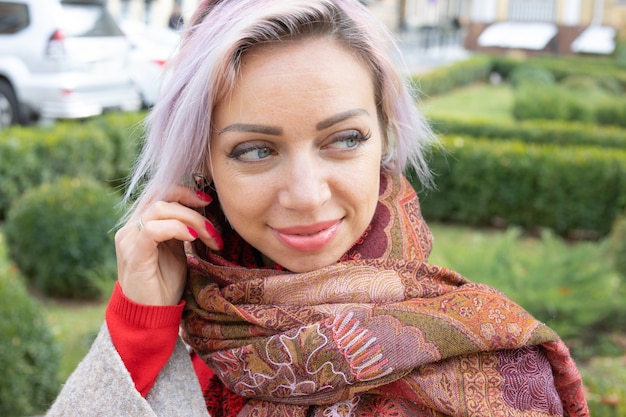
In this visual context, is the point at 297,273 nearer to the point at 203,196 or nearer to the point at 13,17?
the point at 203,196

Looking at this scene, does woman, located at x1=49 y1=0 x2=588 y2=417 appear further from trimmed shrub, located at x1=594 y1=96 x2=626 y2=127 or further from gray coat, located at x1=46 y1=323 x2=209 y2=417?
trimmed shrub, located at x1=594 y1=96 x2=626 y2=127

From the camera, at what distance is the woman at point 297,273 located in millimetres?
1280

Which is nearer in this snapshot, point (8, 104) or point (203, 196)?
point (203, 196)

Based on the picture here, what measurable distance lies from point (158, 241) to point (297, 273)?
0.28m

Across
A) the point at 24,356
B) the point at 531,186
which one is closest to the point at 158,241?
the point at 24,356

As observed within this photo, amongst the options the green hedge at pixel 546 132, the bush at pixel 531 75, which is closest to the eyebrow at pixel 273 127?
the green hedge at pixel 546 132

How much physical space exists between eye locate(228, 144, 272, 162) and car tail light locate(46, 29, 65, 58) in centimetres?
1034

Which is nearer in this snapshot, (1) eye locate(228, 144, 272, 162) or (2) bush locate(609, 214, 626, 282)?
→ (1) eye locate(228, 144, 272, 162)

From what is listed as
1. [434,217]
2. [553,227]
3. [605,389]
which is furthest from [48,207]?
[553,227]

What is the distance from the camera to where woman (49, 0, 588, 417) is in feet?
4.20

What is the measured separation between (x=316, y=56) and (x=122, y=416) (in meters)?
0.71

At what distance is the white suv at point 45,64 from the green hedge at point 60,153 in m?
2.16

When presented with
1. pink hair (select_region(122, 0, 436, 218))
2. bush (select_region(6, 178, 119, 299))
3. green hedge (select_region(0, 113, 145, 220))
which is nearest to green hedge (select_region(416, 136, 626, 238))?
green hedge (select_region(0, 113, 145, 220))

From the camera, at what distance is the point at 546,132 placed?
35.7 feet
